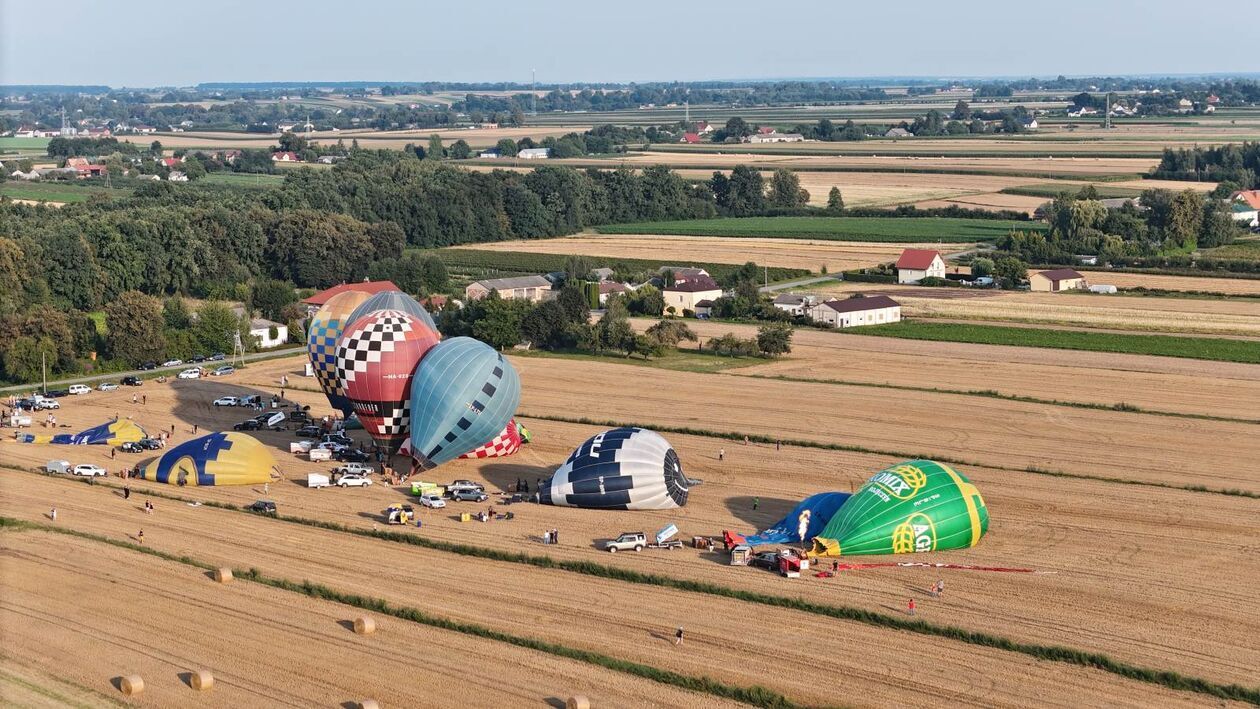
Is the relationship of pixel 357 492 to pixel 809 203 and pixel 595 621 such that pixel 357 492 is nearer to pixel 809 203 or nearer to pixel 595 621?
pixel 595 621

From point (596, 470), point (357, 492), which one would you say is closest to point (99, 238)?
point (357, 492)

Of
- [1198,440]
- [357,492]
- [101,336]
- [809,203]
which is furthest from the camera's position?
[809,203]

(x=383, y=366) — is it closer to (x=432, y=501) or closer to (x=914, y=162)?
(x=432, y=501)

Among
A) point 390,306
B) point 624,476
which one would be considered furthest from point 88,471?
point 624,476

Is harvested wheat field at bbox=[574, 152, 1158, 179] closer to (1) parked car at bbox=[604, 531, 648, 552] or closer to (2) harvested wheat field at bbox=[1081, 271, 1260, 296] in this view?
(2) harvested wheat field at bbox=[1081, 271, 1260, 296]

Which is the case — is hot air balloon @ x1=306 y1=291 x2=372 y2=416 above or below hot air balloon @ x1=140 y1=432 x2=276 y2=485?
above

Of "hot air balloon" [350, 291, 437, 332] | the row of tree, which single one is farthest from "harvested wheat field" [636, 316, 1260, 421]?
the row of tree
